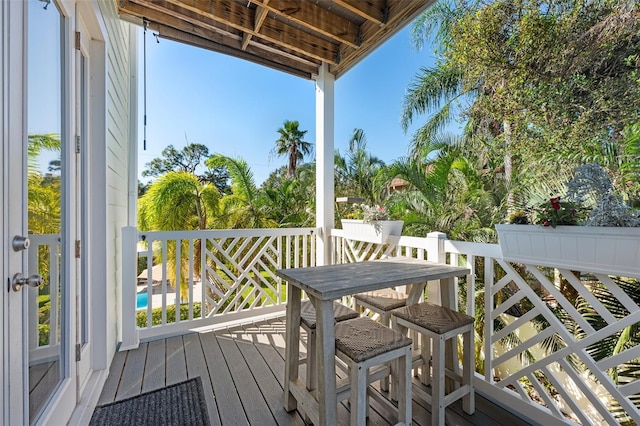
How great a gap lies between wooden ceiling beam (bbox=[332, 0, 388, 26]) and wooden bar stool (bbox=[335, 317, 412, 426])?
2504 millimetres

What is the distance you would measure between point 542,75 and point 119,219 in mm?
6663

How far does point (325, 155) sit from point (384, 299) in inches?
77.1

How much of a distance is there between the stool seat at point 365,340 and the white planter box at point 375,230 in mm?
1142

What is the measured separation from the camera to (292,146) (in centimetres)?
1198

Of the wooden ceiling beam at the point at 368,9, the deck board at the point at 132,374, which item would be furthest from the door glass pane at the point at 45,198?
the wooden ceiling beam at the point at 368,9

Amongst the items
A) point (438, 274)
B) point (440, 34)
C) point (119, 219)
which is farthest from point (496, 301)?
point (440, 34)

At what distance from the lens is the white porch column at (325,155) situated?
3.38 m

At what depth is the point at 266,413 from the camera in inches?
65.5

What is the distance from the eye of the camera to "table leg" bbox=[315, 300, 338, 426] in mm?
1268

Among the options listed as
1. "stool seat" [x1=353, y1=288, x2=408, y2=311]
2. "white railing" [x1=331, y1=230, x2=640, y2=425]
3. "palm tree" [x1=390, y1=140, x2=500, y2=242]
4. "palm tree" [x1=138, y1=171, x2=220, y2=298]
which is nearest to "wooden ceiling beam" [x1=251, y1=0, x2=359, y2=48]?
"white railing" [x1=331, y1=230, x2=640, y2=425]

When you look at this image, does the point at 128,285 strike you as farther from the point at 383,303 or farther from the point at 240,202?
the point at 240,202

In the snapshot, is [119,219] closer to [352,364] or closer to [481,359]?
[352,364]

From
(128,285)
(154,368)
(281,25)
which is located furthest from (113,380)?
(281,25)

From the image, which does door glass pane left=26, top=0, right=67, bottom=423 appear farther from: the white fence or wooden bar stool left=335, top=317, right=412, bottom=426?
wooden bar stool left=335, top=317, right=412, bottom=426
